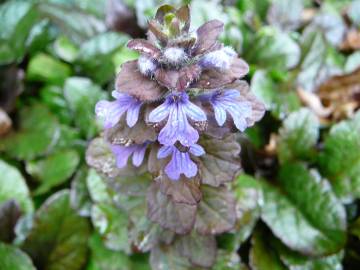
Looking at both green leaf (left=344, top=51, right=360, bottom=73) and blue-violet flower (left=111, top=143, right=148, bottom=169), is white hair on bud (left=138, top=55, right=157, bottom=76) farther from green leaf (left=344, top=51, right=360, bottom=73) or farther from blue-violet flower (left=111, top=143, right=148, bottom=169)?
green leaf (left=344, top=51, right=360, bottom=73)

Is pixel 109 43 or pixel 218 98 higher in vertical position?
pixel 218 98

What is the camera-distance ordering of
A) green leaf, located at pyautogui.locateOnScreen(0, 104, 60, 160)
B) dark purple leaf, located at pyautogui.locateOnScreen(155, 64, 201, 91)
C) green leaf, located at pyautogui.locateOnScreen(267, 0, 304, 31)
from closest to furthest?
dark purple leaf, located at pyautogui.locateOnScreen(155, 64, 201, 91) → green leaf, located at pyautogui.locateOnScreen(0, 104, 60, 160) → green leaf, located at pyautogui.locateOnScreen(267, 0, 304, 31)

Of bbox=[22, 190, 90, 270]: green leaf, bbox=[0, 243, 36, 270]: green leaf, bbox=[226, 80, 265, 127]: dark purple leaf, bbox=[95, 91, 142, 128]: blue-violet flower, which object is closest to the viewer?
bbox=[95, 91, 142, 128]: blue-violet flower

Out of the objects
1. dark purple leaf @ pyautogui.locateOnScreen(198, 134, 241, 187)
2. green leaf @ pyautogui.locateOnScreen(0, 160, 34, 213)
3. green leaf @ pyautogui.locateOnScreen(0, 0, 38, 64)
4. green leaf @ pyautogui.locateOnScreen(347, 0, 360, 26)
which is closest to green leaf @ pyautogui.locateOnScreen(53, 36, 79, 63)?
green leaf @ pyautogui.locateOnScreen(0, 0, 38, 64)

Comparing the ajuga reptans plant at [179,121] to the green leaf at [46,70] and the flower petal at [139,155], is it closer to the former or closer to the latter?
the flower petal at [139,155]

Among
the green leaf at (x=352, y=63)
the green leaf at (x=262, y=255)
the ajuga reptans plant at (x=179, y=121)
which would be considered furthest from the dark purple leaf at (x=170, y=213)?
the green leaf at (x=352, y=63)

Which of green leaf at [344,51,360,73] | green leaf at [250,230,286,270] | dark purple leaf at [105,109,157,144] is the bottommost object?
green leaf at [250,230,286,270]

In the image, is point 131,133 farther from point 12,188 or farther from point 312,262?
point 312,262

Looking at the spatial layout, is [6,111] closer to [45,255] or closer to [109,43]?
[109,43]

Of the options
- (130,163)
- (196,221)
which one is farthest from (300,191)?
(130,163)
